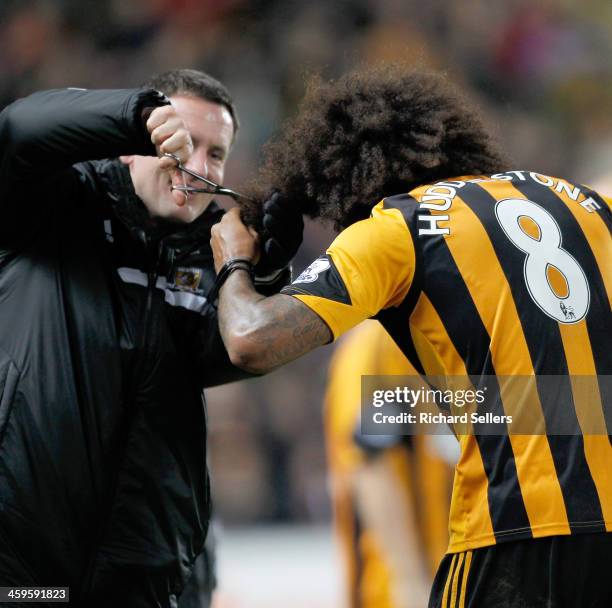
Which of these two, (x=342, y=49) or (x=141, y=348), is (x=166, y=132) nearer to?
(x=141, y=348)

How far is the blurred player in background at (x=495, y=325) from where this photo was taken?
2.13 metres

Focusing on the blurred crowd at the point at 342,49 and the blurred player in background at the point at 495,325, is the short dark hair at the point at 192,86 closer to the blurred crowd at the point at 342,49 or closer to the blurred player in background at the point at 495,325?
the blurred player in background at the point at 495,325

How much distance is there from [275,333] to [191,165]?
837mm

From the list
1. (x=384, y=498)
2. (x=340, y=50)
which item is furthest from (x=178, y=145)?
(x=340, y=50)

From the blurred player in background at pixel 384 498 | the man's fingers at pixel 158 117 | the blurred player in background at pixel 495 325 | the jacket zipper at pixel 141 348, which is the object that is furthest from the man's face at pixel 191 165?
the blurred player in background at pixel 384 498

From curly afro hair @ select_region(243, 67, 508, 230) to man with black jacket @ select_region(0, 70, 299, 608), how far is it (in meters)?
0.29

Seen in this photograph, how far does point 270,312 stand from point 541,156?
5.43 m

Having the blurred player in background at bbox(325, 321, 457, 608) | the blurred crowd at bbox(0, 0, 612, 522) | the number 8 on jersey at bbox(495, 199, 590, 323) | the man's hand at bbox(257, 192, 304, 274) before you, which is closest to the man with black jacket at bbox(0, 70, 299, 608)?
the man's hand at bbox(257, 192, 304, 274)

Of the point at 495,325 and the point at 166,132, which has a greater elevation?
the point at 166,132

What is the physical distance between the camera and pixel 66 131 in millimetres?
2430

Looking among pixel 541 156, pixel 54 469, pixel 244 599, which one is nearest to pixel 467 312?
pixel 54 469

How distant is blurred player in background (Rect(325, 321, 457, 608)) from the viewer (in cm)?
438

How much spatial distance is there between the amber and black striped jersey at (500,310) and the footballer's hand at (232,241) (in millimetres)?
316

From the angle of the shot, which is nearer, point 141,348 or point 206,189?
point 141,348
